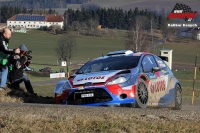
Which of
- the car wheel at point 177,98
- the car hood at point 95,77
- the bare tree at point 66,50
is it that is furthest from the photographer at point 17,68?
the bare tree at point 66,50

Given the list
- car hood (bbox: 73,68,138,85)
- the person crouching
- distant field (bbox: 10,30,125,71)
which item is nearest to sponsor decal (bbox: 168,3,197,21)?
distant field (bbox: 10,30,125,71)

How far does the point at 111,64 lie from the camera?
36.6ft

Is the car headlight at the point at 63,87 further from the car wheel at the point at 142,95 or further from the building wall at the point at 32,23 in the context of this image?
the building wall at the point at 32,23

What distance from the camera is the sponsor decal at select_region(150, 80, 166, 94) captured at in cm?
1075

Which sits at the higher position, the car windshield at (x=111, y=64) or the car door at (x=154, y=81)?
the car windshield at (x=111, y=64)

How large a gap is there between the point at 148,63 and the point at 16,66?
3.19 meters

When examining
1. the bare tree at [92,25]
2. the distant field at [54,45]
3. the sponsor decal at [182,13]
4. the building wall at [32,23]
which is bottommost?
the building wall at [32,23]

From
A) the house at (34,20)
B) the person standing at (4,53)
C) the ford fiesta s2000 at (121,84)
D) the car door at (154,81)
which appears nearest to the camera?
the ford fiesta s2000 at (121,84)

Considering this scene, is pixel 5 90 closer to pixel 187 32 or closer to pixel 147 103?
pixel 147 103

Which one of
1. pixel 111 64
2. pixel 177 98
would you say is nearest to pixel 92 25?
pixel 177 98

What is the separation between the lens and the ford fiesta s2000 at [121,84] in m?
9.92

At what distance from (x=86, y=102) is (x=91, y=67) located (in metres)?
1.45

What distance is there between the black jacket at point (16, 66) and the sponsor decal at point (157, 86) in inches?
132

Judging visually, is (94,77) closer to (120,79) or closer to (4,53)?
(120,79)
